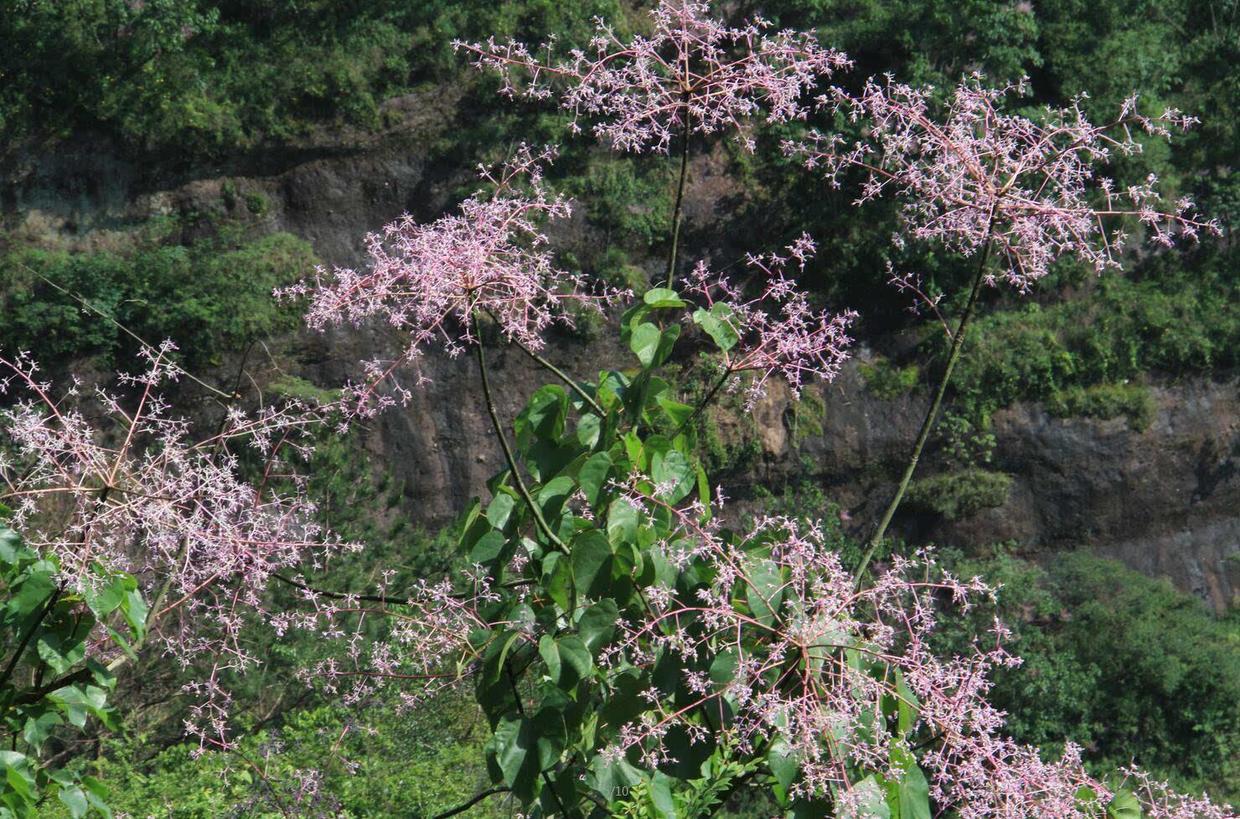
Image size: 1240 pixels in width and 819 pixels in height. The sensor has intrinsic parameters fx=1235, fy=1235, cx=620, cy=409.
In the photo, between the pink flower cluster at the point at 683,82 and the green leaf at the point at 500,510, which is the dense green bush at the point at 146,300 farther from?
the green leaf at the point at 500,510

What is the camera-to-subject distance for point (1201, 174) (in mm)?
10867

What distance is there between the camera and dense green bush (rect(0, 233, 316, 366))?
9695 mm

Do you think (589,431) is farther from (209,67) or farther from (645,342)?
(209,67)

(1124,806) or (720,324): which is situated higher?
(720,324)

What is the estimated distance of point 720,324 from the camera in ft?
5.82

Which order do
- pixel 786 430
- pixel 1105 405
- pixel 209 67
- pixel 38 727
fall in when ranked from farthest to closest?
pixel 209 67
pixel 1105 405
pixel 786 430
pixel 38 727

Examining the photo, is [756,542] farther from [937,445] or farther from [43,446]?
[937,445]

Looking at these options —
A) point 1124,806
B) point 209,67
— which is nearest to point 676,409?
point 1124,806

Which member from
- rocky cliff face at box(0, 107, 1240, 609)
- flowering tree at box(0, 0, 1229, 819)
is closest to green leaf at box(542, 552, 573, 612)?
flowering tree at box(0, 0, 1229, 819)

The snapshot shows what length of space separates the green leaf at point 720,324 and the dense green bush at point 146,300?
8.44 metres

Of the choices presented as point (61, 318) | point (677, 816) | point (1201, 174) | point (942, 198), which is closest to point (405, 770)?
point (677, 816)

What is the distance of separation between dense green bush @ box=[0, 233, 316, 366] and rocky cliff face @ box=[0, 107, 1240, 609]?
478 millimetres

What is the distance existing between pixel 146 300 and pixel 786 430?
526 cm

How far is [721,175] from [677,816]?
9334 mm
